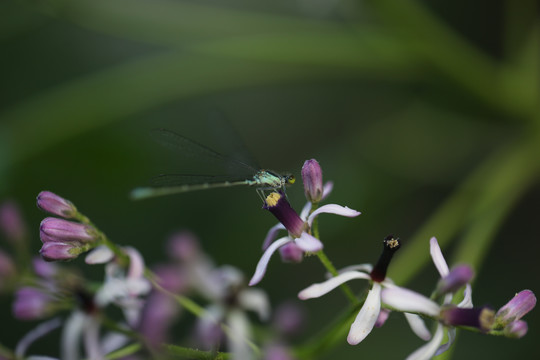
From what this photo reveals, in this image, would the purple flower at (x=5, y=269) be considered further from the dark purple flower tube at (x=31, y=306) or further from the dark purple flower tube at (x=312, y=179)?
the dark purple flower tube at (x=312, y=179)

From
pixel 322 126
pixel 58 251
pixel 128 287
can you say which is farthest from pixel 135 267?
pixel 322 126

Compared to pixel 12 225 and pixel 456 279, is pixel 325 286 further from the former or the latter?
pixel 12 225

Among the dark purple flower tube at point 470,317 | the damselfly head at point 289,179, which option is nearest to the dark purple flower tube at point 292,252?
the dark purple flower tube at point 470,317

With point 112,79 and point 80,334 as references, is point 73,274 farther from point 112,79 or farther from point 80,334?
point 112,79

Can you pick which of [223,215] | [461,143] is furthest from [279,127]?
[461,143]

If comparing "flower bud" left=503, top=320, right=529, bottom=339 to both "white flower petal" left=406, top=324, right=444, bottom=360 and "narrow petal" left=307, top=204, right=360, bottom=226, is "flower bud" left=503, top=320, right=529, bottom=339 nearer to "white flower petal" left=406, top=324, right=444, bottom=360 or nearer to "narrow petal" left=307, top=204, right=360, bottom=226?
"white flower petal" left=406, top=324, right=444, bottom=360

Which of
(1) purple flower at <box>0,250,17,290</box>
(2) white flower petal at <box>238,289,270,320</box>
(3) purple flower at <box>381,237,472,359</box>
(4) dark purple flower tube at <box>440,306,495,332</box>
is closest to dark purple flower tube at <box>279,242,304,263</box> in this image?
(3) purple flower at <box>381,237,472,359</box>
